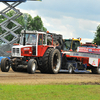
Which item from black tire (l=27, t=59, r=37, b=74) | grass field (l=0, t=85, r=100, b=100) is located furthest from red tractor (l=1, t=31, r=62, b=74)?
grass field (l=0, t=85, r=100, b=100)

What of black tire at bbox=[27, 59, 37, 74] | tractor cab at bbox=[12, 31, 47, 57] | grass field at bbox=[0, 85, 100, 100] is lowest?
grass field at bbox=[0, 85, 100, 100]

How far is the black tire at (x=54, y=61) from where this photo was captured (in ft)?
59.2

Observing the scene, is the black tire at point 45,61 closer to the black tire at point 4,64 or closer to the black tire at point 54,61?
the black tire at point 54,61

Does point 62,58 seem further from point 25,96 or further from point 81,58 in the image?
point 25,96

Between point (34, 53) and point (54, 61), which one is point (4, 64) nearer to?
point (34, 53)

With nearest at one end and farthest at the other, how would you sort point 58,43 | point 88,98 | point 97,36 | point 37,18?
point 88,98, point 58,43, point 37,18, point 97,36

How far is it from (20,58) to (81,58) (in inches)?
260

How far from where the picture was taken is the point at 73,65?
22094mm

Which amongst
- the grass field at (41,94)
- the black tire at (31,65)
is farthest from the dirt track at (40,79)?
the grass field at (41,94)

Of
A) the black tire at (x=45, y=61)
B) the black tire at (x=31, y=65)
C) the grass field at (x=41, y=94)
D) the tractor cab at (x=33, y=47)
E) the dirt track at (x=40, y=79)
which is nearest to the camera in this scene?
the grass field at (x=41, y=94)

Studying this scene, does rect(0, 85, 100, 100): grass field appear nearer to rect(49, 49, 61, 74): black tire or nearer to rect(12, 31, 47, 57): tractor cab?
rect(49, 49, 61, 74): black tire

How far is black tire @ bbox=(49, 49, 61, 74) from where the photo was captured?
18045 mm

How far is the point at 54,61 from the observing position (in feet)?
63.4

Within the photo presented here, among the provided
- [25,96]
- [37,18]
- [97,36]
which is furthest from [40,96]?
[97,36]
